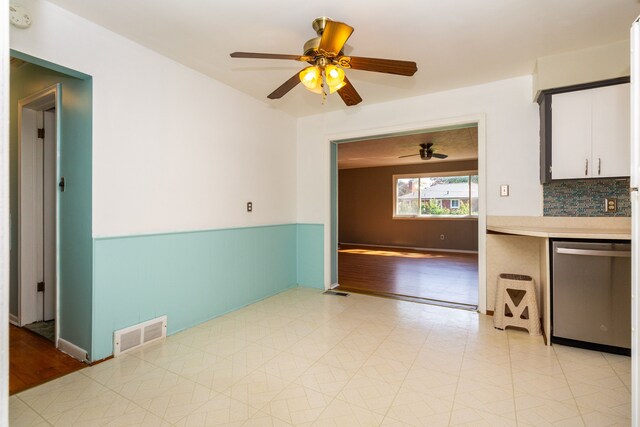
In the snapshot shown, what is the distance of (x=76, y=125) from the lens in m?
2.29

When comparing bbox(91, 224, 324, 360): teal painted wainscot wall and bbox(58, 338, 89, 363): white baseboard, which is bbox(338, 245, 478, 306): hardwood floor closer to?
bbox(91, 224, 324, 360): teal painted wainscot wall

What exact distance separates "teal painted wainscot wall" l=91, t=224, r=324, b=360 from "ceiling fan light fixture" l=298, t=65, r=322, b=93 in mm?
1691

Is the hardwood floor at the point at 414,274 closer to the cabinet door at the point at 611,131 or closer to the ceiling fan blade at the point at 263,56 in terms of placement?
the cabinet door at the point at 611,131

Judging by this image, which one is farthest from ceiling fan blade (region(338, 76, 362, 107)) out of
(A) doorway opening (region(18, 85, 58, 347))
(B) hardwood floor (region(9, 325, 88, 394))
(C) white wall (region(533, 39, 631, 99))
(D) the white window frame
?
(D) the white window frame

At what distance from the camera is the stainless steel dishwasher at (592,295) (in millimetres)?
2215

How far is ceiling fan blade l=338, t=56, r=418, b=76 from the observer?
1.99 m

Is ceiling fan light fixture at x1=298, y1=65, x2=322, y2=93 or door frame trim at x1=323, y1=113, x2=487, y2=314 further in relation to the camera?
door frame trim at x1=323, y1=113, x2=487, y2=314

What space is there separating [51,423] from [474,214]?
820 centimetres

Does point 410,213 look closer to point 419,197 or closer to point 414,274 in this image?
point 419,197

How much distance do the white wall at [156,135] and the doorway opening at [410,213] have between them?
6.71ft

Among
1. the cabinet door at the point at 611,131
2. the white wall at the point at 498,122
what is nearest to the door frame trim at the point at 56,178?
the white wall at the point at 498,122

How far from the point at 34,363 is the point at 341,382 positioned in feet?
7.07

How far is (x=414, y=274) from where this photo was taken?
16.8 feet

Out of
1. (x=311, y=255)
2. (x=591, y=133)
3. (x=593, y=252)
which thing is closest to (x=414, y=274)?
(x=311, y=255)
